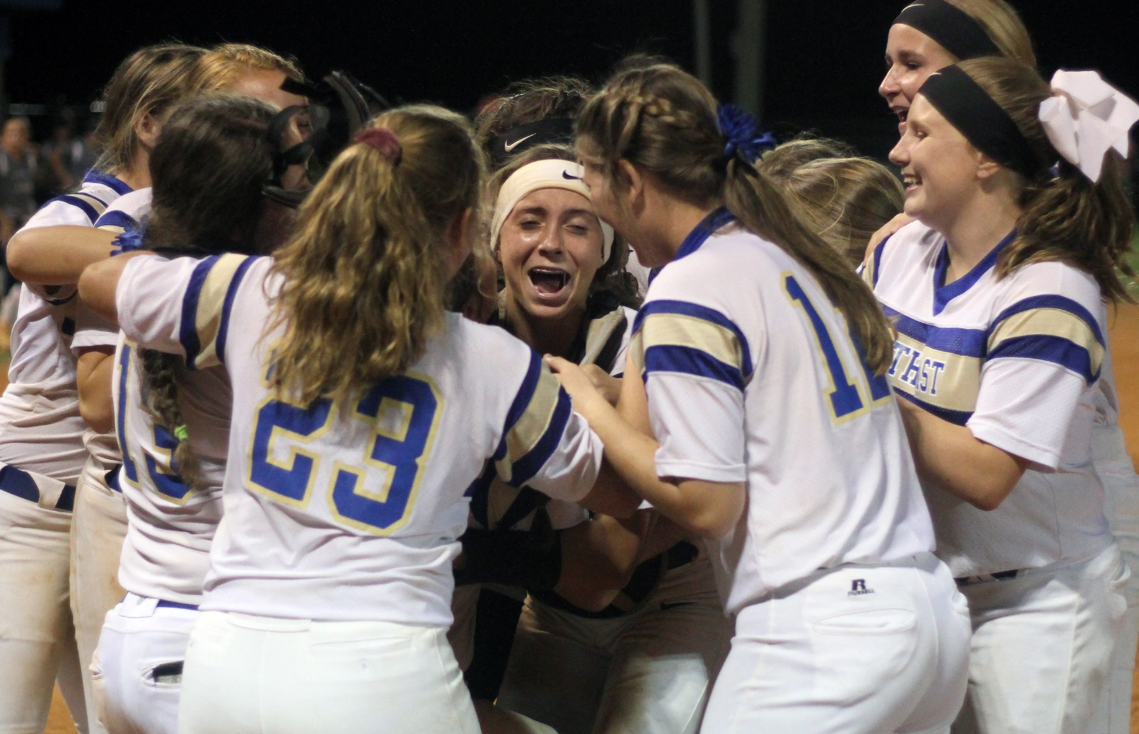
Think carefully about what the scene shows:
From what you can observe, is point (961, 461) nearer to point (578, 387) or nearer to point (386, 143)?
point (578, 387)

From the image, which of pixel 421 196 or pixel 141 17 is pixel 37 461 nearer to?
pixel 421 196

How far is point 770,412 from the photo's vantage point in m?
1.99

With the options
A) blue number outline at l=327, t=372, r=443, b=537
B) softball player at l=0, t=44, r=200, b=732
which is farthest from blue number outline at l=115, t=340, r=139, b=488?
softball player at l=0, t=44, r=200, b=732

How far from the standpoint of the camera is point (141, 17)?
25297mm

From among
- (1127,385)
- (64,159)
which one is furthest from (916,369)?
(64,159)

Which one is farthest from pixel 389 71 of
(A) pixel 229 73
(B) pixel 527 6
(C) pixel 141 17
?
(A) pixel 229 73

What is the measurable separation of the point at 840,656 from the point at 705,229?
0.77 m

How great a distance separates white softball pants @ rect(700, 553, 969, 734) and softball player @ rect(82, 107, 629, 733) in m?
0.48

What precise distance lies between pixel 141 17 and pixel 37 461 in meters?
24.9

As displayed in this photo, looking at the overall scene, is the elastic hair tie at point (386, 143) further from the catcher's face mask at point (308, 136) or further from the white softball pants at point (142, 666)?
the white softball pants at point (142, 666)

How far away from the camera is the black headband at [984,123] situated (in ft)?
7.75

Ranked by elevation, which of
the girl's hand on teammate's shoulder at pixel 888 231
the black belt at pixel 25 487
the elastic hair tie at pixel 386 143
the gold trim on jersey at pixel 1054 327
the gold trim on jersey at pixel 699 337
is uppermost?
the elastic hair tie at pixel 386 143

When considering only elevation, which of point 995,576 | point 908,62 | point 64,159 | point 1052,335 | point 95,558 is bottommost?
point 64,159

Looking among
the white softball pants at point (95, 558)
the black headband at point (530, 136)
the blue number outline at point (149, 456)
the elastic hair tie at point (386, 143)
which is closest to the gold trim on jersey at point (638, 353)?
the elastic hair tie at point (386, 143)
